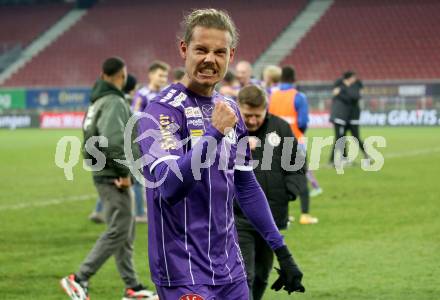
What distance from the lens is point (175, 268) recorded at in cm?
373

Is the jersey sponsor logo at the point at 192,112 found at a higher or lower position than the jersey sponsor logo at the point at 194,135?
higher

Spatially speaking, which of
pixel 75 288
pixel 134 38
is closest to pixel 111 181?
pixel 75 288

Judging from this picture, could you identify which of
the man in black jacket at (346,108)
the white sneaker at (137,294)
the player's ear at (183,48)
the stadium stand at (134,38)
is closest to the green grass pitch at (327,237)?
the white sneaker at (137,294)

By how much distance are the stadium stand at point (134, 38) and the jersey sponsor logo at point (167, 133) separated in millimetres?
43533

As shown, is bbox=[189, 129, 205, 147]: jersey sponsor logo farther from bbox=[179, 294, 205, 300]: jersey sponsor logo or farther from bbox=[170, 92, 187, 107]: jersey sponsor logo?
bbox=[179, 294, 205, 300]: jersey sponsor logo

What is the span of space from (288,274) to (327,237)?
6.35 metres

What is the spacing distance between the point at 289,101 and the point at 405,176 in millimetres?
6040

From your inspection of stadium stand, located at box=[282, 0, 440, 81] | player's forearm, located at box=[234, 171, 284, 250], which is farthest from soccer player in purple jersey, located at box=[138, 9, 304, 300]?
stadium stand, located at box=[282, 0, 440, 81]

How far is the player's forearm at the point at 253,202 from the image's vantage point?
4332mm

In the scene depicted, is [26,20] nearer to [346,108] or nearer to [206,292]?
[346,108]

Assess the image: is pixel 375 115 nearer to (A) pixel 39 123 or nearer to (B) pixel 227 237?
(A) pixel 39 123

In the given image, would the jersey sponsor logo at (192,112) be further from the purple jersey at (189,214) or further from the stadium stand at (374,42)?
the stadium stand at (374,42)

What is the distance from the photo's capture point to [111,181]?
7844mm

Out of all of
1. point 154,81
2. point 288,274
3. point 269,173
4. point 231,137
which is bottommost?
point 288,274
